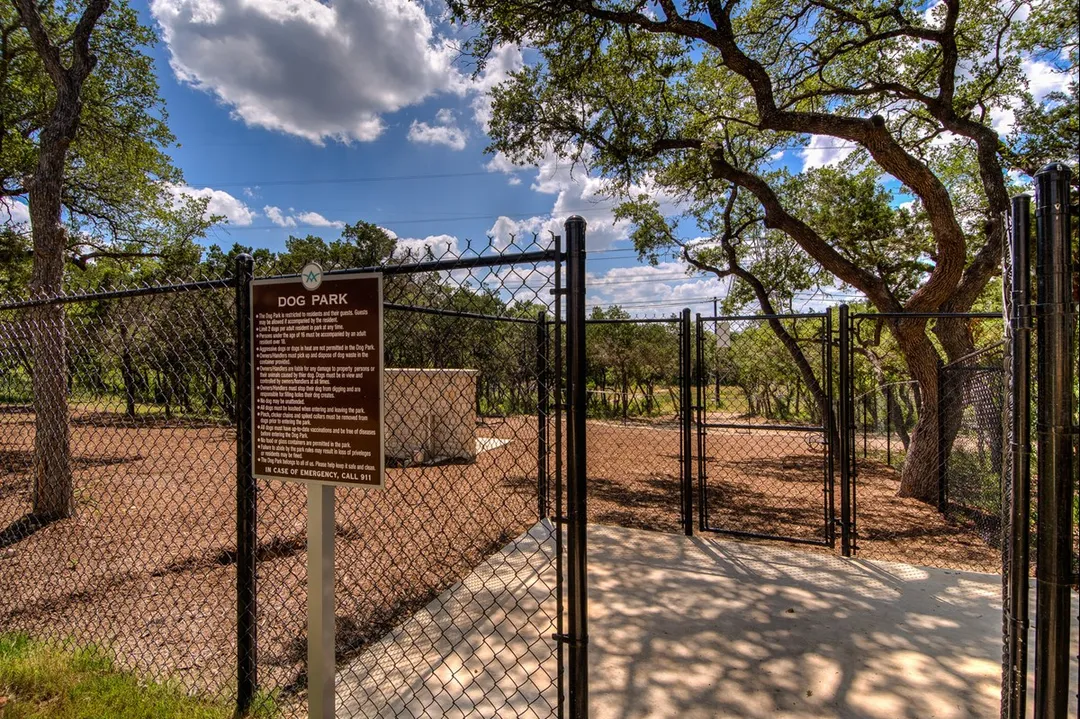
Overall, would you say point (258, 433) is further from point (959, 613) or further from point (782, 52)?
point (782, 52)

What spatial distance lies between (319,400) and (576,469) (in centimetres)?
97

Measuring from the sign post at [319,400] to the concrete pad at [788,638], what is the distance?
136 cm

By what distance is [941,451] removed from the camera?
20.6 ft

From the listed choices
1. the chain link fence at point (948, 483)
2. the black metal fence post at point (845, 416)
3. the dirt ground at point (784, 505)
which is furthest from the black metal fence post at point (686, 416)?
the chain link fence at point (948, 483)

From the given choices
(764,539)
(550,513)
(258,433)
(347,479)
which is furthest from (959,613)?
(258,433)

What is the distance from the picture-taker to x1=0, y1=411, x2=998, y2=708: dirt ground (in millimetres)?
3156

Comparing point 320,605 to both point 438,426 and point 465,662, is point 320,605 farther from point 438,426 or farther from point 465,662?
point 438,426

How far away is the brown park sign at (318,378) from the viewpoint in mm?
1788

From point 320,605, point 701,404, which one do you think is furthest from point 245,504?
point 701,404

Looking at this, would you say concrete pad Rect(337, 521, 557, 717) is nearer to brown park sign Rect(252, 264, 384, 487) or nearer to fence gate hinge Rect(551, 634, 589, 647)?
fence gate hinge Rect(551, 634, 589, 647)

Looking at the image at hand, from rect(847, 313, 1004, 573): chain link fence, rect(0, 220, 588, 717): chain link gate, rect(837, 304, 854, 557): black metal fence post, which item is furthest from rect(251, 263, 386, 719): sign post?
rect(847, 313, 1004, 573): chain link fence

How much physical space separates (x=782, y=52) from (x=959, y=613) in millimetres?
7295

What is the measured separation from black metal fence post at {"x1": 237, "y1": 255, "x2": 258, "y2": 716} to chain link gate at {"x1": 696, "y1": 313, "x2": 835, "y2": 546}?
3849mm

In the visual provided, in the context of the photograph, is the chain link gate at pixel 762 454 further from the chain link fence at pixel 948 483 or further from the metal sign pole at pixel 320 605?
the metal sign pole at pixel 320 605
